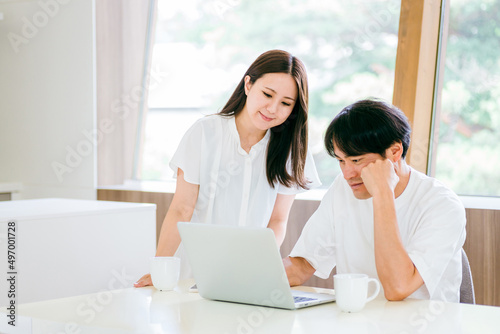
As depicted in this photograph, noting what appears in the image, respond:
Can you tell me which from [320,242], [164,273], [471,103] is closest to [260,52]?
[471,103]

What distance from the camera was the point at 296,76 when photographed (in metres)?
2.04

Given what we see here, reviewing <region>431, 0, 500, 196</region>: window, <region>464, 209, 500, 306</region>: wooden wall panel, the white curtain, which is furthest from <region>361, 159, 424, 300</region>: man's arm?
the white curtain

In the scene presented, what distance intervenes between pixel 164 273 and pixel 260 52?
2.18m

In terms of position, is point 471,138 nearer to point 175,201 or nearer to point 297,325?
point 175,201

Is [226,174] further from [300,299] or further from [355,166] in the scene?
[300,299]

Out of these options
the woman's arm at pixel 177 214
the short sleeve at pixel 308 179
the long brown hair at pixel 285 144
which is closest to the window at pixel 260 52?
the short sleeve at pixel 308 179

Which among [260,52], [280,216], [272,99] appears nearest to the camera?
[272,99]

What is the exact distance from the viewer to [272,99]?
2.02 meters

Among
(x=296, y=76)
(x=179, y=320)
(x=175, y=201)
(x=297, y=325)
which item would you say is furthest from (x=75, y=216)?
(x=297, y=325)

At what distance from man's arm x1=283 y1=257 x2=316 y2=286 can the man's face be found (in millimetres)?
257

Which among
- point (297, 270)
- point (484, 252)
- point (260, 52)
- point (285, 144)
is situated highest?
point (260, 52)

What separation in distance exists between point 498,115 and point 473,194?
376mm

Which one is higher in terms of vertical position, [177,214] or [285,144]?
[285,144]

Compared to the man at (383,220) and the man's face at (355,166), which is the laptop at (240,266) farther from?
the man's face at (355,166)
